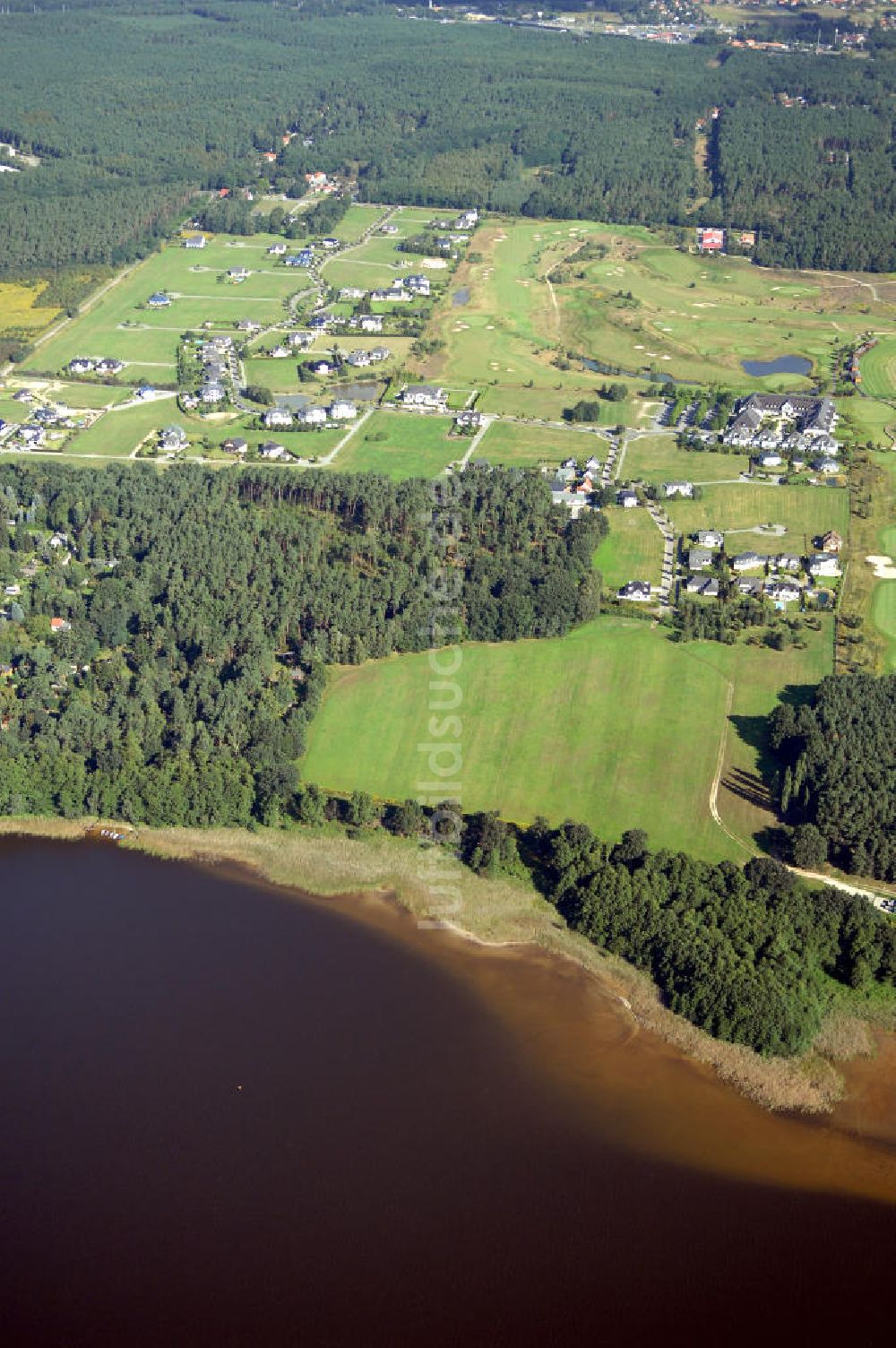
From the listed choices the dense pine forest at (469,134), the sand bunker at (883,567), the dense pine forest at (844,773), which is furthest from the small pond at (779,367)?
the dense pine forest at (844,773)

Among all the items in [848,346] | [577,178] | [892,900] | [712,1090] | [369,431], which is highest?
[577,178]

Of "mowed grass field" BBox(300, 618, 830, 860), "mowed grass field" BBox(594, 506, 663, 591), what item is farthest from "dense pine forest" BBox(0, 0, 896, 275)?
"mowed grass field" BBox(300, 618, 830, 860)

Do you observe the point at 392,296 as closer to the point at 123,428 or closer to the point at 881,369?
the point at 123,428

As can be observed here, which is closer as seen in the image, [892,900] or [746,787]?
[892,900]

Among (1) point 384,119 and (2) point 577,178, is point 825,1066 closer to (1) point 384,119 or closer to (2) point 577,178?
(2) point 577,178

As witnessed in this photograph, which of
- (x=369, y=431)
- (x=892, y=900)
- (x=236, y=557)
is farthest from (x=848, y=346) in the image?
(x=892, y=900)

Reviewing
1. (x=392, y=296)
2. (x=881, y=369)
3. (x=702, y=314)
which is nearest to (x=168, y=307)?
(x=392, y=296)
